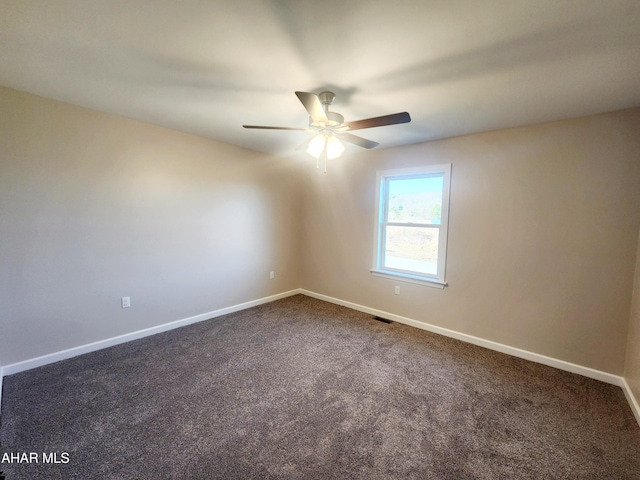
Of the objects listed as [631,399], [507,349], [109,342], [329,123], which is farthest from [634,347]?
[109,342]

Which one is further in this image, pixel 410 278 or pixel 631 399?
pixel 410 278

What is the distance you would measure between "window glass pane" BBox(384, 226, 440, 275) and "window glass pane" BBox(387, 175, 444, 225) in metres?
0.14

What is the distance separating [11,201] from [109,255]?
2.63 feet

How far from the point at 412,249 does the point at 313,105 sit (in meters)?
2.40

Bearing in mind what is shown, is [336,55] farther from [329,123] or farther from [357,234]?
[357,234]

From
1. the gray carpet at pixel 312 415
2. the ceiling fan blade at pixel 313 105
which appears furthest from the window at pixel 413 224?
the ceiling fan blade at pixel 313 105

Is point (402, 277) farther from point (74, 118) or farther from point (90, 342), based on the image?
point (74, 118)

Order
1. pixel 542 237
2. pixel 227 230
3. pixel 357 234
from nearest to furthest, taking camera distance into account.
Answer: pixel 542 237 < pixel 227 230 < pixel 357 234

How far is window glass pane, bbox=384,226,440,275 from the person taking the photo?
326 cm

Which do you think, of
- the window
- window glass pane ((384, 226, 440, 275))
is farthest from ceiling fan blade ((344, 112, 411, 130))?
window glass pane ((384, 226, 440, 275))

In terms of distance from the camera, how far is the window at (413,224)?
123 inches

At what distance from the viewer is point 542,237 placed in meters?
2.50

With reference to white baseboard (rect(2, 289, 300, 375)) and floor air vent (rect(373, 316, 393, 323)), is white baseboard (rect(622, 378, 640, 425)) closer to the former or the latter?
floor air vent (rect(373, 316, 393, 323))

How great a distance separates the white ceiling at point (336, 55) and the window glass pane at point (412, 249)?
1395mm
